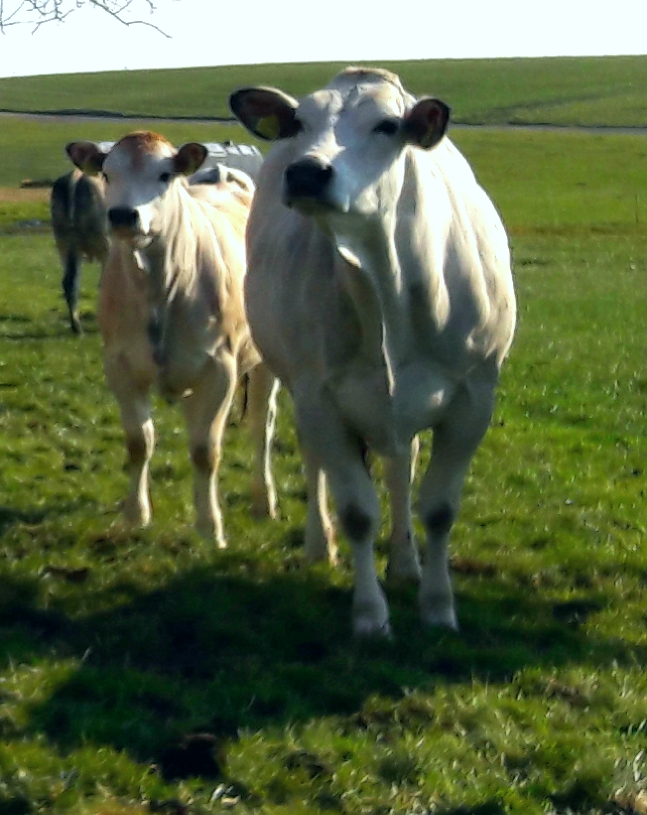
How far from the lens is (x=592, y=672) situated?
597 centimetres

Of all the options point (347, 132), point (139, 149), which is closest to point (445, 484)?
point (347, 132)

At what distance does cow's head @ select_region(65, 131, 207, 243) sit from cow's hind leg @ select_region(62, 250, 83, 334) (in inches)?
340

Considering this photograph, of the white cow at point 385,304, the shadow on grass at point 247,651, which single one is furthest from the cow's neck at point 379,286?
the shadow on grass at point 247,651

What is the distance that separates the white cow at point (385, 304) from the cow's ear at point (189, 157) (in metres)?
0.98

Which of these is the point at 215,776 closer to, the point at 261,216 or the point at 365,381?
the point at 365,381

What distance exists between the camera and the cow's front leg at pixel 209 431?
26.5 ft

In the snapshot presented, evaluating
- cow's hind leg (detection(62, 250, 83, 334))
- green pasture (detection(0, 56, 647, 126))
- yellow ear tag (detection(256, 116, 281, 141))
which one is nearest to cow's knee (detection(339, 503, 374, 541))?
yellow ear tag (detection(256, 116, 281, 141))

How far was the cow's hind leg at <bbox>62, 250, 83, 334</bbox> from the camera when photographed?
16625 mm

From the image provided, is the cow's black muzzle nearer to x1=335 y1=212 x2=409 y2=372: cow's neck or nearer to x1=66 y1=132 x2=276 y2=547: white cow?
x1=335 y1=212 x2=409 y2=372: cow's neck

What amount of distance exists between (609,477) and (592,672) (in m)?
3.93

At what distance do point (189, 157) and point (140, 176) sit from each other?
0.30 meters

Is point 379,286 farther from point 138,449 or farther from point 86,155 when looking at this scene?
point 86,155

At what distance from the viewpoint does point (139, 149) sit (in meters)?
7.80

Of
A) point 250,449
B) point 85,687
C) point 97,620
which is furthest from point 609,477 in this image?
point 85,687
